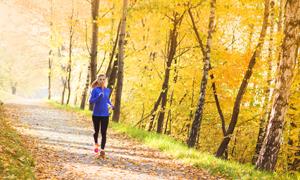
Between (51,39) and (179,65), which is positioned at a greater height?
(51,39)

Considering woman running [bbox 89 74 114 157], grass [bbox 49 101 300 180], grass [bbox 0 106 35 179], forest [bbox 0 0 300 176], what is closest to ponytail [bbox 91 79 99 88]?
woman running [bbox 89 74 114 157]

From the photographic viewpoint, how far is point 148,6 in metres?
17.0

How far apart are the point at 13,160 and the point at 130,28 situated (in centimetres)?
1631

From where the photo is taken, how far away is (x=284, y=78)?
31.7 feet

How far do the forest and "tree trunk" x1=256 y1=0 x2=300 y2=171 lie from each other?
24 millimetres

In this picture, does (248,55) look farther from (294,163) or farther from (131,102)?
(131,102)

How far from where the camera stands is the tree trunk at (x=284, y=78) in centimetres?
953

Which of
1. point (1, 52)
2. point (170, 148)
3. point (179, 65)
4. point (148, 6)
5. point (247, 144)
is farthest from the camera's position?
point (1, 52)

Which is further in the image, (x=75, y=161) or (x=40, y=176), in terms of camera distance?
(x=75, y=161)

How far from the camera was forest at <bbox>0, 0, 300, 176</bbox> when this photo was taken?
46.4ft

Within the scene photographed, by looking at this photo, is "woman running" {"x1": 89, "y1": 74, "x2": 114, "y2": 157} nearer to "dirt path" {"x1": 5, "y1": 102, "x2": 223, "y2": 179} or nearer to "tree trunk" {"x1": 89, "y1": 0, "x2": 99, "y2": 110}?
"dirt path" {"x1": 5, "y1": 102, "x2": 223, "y2": 179}

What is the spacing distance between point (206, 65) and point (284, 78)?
5.70 metres

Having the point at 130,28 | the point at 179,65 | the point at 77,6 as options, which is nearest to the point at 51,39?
the point at 77,6

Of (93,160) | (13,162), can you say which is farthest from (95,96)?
(13,162)
